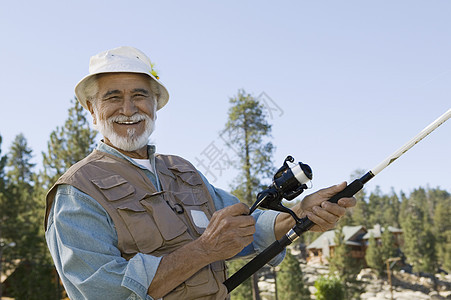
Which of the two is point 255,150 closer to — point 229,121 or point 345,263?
point 229,121

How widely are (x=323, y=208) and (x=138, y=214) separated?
1.20 metres

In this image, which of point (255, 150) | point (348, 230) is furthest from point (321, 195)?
point (348, 230)

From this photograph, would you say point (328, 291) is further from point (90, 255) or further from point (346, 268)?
point (90, 255)

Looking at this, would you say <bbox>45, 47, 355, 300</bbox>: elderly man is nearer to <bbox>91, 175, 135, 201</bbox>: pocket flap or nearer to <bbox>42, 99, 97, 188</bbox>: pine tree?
<bbox>91, 175, 135, 201</bbox>: pocket flap

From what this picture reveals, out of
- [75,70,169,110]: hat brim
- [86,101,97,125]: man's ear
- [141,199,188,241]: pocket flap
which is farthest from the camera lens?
[86,101,97,125]: man's ear

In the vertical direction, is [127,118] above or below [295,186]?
above

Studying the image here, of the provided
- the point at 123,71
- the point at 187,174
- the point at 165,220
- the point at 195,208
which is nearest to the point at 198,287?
the point at 165,220

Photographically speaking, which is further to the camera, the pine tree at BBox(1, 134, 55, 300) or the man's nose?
the pine tree at BBox(1, 134, 55, 300)

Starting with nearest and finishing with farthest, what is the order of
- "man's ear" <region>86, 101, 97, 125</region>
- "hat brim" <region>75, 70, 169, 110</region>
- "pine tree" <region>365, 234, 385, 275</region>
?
1. "hat brim" <region>75, 70, 169, 110</region>
2. "man's ear" <region>86, 101, 97, 125</region>
3. "pine tree" <region>365, 234, 385, 275</region>

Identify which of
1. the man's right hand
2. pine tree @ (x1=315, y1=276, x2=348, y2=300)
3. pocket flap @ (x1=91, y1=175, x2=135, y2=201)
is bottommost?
pine tree @ (x1=315, y1=276, x2=348, y2=300)

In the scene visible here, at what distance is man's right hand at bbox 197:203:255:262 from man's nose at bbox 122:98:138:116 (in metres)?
1.13

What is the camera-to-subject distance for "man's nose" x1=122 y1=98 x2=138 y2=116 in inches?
133

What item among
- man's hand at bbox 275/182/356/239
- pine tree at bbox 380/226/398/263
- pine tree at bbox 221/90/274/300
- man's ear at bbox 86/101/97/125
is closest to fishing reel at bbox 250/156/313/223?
man's hand at bbox 275/182/356/239

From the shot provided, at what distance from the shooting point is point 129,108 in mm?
3389
